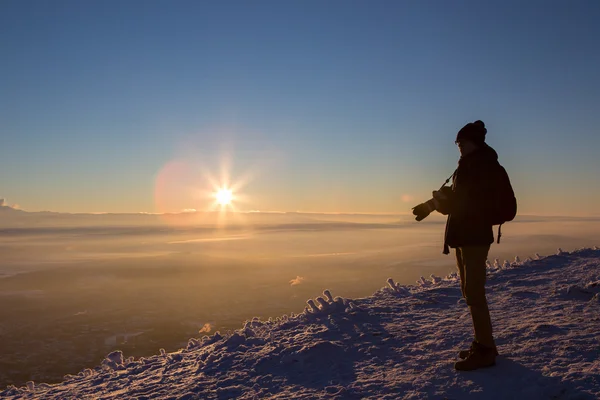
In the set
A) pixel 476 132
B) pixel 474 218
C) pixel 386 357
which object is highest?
pixel 476 132

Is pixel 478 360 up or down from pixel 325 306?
up

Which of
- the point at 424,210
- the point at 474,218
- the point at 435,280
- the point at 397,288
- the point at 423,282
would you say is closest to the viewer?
the point at 474,218

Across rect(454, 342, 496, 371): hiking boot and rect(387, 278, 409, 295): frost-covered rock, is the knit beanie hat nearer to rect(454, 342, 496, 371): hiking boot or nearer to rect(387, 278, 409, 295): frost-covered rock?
rect(454, 342, 496, 371): hiking boot

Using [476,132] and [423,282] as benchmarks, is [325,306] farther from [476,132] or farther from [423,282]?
[476,132]

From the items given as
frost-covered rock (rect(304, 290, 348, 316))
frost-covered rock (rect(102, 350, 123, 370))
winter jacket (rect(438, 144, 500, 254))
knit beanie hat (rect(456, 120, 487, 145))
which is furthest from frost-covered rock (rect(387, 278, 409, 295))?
frost-covered rock (rect(102, 350, 123, 370))

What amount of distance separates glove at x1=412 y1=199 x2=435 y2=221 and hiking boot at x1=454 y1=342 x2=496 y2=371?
182 cm

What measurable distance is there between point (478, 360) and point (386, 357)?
1.53 metres

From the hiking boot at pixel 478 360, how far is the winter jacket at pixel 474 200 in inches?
54.1

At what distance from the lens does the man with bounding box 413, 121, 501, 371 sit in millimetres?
5113

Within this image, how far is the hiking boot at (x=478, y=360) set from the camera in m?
5.13

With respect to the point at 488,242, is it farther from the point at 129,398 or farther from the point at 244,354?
the point at 129,398

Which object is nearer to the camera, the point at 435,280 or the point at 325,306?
the point at 325,306

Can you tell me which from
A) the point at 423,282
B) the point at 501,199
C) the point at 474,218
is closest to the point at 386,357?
the point at 474,218

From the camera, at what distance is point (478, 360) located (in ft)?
16.9
